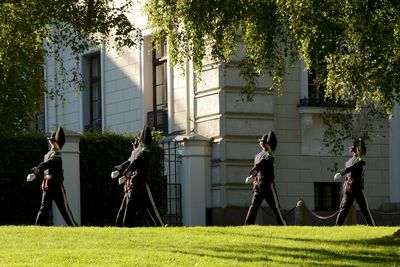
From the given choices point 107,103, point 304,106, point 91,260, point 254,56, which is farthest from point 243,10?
point 107,103

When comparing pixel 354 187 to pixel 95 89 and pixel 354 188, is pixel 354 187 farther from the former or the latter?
pixel 95 89

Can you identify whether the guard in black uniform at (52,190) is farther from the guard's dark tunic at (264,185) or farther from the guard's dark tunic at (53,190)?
the guard's dark tunic at (264,185)

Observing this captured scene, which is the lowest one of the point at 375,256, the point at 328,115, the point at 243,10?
the point at 375,256

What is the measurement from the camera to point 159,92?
116ft

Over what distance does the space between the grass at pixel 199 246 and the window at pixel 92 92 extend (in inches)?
623

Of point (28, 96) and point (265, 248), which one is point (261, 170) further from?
point (28, 96)

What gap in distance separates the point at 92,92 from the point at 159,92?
433 centimetres

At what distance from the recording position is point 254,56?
2003 cm

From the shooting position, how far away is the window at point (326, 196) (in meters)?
32.8

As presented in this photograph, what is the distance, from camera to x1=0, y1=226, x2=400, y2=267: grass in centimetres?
1712

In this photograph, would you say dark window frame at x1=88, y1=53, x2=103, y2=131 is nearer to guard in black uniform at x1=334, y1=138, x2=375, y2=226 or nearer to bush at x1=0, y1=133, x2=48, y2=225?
bush at x1=0, y1=133, x2=48, y2=225

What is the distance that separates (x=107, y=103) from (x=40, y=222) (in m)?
12.7

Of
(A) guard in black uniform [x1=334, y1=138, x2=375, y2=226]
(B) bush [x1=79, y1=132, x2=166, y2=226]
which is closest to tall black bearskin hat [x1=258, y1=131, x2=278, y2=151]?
(A) guard in black uniform [x1=334, y1=138, x2=375, y2=226]

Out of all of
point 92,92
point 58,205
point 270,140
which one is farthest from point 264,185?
point 92,92
